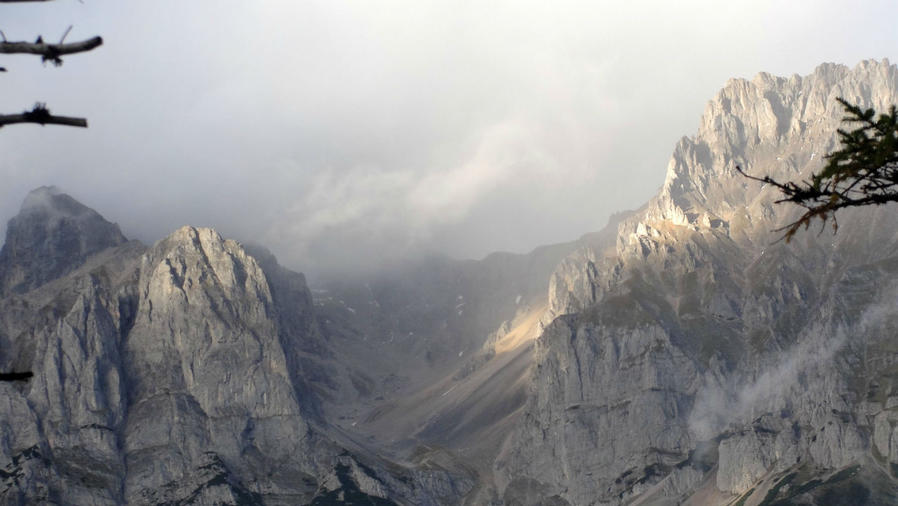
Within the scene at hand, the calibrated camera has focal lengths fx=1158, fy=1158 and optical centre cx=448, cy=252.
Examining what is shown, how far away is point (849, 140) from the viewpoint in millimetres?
31266

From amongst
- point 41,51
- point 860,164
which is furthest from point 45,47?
point 860,164

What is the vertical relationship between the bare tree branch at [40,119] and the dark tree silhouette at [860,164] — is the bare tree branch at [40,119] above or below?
above

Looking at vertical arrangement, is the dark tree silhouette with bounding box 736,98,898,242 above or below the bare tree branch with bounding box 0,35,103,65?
below

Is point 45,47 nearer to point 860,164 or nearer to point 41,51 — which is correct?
point 41,51

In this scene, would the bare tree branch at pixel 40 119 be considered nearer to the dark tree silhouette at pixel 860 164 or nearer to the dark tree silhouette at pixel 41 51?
the dark tree silhouette at pixel 41 51

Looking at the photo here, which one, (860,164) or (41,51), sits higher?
(41,51)

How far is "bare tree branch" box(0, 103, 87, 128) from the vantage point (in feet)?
85.3

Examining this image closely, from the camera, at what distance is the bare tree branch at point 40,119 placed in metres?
26.0

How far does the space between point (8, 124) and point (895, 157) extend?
22267 millimetres

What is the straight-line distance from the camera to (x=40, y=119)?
1038 inches

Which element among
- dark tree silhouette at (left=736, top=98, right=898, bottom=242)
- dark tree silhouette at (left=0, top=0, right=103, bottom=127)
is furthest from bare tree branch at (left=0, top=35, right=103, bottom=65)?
dark tree silhouette at (left=736, top=98, right=898, bottom=242)

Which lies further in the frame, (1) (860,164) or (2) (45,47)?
(1) (860,164)

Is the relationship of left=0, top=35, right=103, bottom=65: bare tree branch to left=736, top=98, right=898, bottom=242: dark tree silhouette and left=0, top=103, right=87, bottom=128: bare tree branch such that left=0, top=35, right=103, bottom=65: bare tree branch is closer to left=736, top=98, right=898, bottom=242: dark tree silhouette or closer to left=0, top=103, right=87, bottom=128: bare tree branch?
left=0, top=103, right=87, bottom=128: bare tree branch

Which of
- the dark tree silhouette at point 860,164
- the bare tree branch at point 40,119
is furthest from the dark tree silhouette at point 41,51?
the dark tree silhouette at point 860,164
